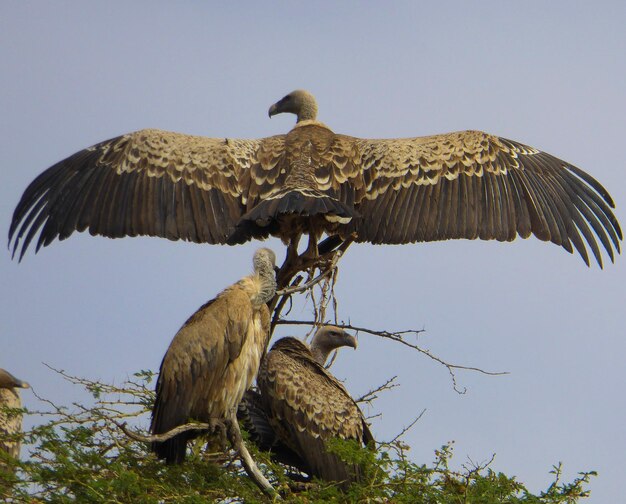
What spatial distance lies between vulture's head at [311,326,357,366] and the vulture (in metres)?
0.56

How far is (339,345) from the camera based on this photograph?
31.5ft

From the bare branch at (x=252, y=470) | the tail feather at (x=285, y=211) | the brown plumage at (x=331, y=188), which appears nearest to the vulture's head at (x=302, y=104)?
the brown plumage at (x=331, y=188)

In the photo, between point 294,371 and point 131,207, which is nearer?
point 294,371

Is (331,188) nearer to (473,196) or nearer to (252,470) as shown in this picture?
(473,196)

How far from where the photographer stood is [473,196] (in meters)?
10.5

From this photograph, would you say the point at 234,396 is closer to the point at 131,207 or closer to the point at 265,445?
the point at 265,445

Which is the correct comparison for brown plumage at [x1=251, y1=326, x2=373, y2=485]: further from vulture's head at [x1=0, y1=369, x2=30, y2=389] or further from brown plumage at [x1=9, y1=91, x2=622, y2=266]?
vulture's head at [x1=0, y1=369, x2=30, y2=389]

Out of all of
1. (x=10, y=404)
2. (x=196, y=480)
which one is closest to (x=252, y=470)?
(x=196, y=480)

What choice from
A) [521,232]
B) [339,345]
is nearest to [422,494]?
[339,345]

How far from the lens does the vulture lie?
338 inches

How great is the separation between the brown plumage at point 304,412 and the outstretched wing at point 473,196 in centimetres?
153

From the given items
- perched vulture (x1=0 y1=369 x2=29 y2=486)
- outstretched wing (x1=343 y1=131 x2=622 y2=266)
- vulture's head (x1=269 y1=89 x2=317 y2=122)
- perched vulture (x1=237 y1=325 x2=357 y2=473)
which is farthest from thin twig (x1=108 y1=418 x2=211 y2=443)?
vulture's head (x1=269 y1=89 x2=317 y2=122)

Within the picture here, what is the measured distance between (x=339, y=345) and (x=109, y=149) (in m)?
2.47

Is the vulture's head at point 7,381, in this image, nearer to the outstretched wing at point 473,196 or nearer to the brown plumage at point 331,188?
the brown plumage at point 331,188
